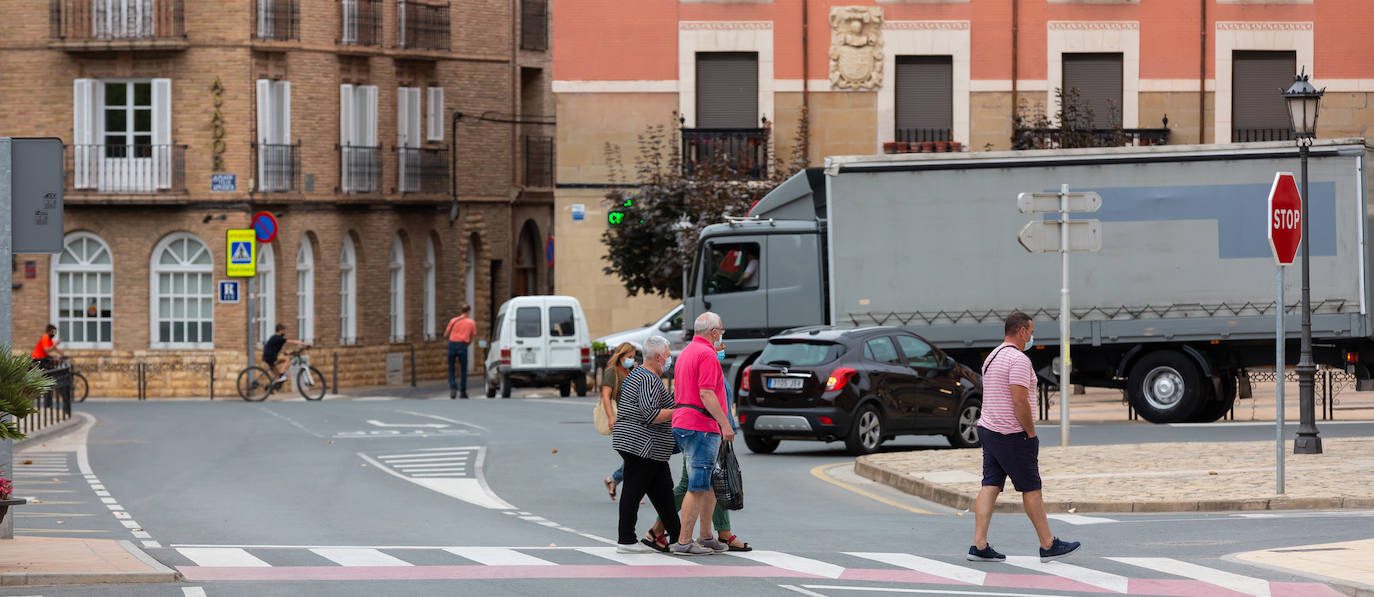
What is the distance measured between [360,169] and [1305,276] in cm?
2994

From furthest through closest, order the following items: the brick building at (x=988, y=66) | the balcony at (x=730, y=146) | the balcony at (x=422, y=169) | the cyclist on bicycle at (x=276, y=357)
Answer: the balcony at (x=422, y=169)
the brick building at (x=988, y=66)
the balcony at (x=730, y=146)
the cyclist on bicycle at (x=276, y=357)

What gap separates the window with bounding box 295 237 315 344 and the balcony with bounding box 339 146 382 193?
65.0 inches

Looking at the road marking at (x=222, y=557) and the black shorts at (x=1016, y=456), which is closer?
the black shorts at (x=1016, y=456)

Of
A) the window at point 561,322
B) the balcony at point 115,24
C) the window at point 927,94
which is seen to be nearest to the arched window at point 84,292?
the balcony at point 115,24

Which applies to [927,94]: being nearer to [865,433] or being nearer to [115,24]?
[115,24]

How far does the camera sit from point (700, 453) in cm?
1291

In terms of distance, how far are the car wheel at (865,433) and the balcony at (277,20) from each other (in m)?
25.4

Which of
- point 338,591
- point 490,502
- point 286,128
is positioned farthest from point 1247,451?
point 286,128

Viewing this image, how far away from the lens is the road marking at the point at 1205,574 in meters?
11.4

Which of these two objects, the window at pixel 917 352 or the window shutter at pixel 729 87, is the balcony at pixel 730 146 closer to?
the window shutter at pixel 729 87

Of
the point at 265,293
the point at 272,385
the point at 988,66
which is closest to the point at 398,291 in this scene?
the point at 265,293

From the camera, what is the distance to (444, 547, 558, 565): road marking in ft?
42.4

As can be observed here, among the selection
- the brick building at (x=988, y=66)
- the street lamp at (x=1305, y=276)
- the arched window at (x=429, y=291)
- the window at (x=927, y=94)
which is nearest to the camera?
the street lamp at (x=1305, y=276)

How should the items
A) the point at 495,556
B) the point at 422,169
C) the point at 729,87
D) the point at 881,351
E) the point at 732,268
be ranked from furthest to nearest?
the point at 422,169, the point at 729,87, the point at 732,268, the point at 881,351, the point at 495,556
